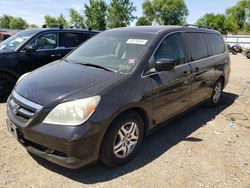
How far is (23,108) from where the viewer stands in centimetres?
327

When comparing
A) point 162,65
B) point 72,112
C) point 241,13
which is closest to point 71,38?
point 162,65

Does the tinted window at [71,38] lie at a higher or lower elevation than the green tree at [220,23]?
higher

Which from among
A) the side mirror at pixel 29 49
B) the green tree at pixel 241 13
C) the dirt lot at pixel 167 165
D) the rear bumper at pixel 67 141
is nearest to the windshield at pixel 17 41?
the side mirror at pixel 29 49

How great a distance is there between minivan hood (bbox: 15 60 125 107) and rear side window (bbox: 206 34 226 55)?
10.0 feet

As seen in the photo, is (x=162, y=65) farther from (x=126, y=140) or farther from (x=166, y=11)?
(x=166, y=11)

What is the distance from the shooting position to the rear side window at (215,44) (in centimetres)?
588

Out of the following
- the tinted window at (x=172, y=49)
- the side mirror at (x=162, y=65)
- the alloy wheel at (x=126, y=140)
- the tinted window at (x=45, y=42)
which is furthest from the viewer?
the tinted window at (x=45, y=42)

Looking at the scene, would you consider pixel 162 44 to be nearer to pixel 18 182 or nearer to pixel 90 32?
pixel 18 182

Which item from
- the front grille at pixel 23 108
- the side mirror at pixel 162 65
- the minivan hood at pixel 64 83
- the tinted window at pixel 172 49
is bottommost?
the front grille at pixel 23 108

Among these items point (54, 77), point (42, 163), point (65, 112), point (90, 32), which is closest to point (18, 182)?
point (42, 163)

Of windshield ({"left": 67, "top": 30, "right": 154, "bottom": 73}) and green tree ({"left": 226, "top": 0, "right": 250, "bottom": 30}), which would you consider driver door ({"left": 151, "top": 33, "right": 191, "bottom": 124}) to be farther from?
green tree ({"left": 226, "top": 0, "right": 250, "bottom": 30})

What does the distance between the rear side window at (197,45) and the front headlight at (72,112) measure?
8.46ft

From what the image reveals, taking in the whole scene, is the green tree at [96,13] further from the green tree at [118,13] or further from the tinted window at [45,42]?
the tinted window at [45,42]

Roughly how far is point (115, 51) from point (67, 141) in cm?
174
